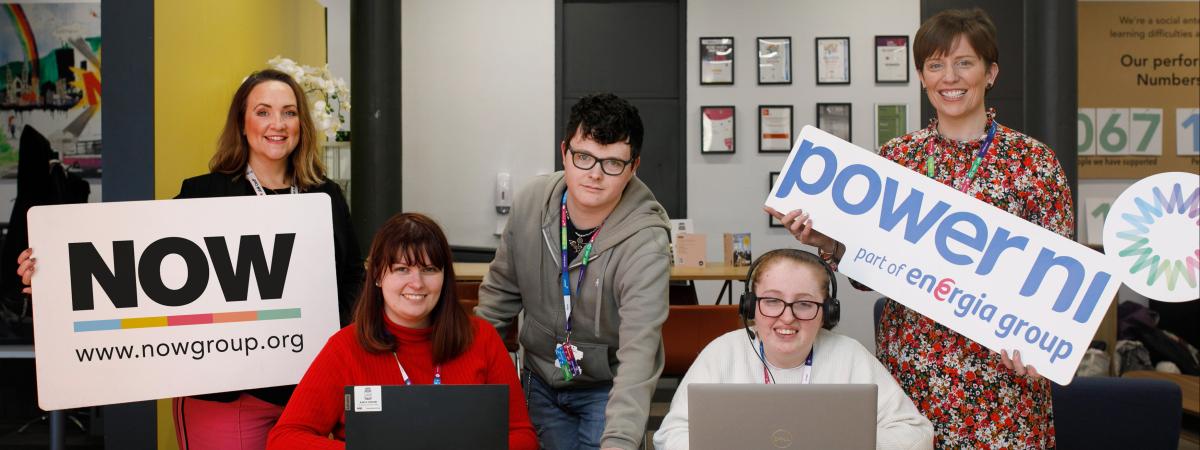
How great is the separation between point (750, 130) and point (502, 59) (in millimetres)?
2126

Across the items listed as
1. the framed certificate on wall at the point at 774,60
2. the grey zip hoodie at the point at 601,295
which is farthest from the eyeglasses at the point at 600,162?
the framed certificate on wall at the point at 774,60

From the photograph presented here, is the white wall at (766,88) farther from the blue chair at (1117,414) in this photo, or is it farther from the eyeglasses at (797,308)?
the eyeglasses at (797,308)

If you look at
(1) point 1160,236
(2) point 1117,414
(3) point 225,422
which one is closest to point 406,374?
(3) point 225,422

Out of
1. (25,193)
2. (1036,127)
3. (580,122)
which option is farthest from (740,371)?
(25,193)

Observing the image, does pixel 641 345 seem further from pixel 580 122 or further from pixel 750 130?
pixel 750 130

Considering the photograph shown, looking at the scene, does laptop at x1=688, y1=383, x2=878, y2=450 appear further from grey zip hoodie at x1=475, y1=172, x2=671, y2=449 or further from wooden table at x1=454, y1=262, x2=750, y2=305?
wooden table at x1=454, y1=262, x2=750, y2=305

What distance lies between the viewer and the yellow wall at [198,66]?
3.32 m

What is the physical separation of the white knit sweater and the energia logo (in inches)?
21.5

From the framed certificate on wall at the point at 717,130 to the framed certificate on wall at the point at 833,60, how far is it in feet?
2.66

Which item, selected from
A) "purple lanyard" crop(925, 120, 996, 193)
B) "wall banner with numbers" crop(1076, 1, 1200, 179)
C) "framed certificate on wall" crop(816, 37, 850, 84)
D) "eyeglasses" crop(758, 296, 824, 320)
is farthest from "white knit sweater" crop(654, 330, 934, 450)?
"wall banner with numbers" crop(1076, 1, 1200, 179)

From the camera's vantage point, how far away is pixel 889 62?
25.5ft

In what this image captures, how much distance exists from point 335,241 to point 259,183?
255mm

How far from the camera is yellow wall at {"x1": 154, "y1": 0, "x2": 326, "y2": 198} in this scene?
332cm

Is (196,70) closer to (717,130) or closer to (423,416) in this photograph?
(423,416)
